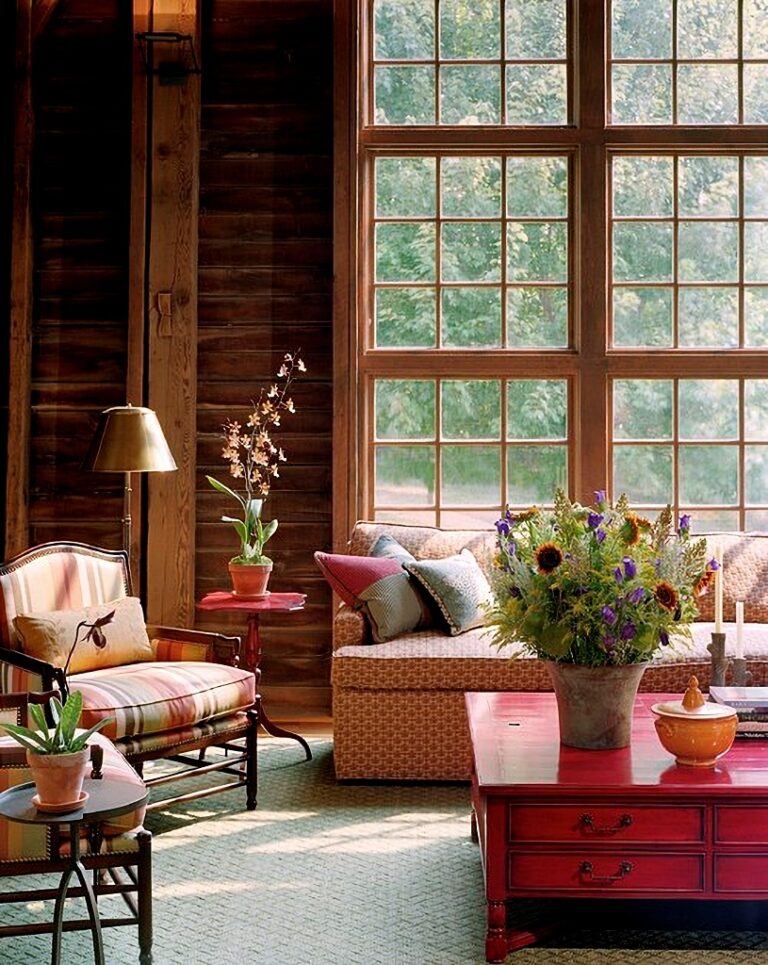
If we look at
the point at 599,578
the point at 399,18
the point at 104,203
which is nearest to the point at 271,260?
the point at 104,203

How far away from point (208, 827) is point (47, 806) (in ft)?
5.09

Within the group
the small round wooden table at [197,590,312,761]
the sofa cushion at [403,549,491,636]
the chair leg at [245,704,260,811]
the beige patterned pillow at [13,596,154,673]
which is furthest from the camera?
the sofa cushion at [403,549,491,636]

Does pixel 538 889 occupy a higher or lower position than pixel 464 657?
lower

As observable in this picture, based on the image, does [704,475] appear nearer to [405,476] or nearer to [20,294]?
[405,476]

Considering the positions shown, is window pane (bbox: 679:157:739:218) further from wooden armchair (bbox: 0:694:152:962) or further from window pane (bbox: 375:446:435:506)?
wooden armchair (bbox: 0:694:152:962)

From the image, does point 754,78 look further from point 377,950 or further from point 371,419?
point 377,950

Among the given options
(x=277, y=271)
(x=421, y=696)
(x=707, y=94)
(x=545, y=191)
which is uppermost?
(x=707, y=94)

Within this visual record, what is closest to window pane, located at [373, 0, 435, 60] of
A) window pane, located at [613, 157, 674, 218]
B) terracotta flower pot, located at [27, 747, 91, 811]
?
window pane, located at [613, 157, 674, 218]

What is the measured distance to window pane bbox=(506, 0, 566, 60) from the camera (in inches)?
229

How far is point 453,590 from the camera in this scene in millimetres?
4883

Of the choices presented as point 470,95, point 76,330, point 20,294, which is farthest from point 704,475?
point 20,294

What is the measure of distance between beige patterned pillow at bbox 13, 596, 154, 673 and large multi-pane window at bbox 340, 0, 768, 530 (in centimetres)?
165

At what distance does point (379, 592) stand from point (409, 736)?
59 cm

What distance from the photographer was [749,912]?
325 centimetres
